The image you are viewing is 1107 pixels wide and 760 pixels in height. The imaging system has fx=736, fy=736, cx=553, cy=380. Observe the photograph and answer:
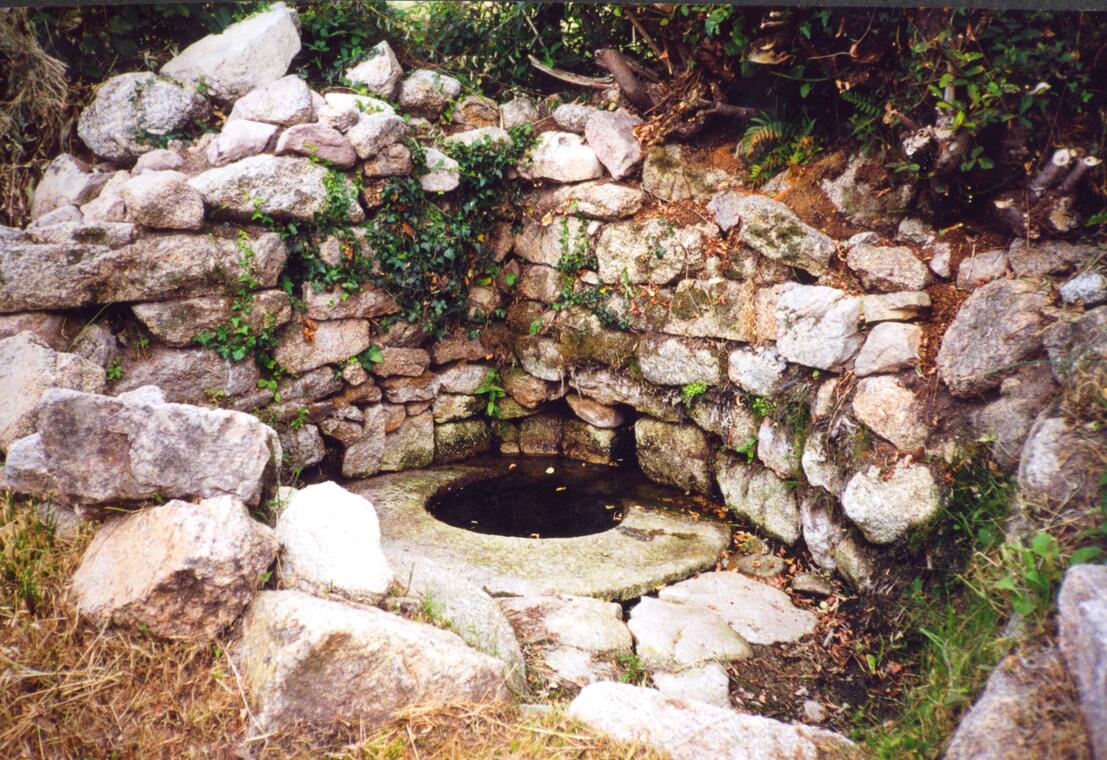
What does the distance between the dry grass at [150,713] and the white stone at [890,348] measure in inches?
92.6

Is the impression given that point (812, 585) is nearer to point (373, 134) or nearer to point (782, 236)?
point (782, 236)

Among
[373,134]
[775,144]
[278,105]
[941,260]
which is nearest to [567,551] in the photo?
[941,260]

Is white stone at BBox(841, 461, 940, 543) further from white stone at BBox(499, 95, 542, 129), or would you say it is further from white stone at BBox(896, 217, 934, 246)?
white stone at BBox(499, 95, 542, 129)

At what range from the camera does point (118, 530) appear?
9.05 ft

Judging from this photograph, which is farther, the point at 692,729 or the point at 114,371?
the point at 114,371

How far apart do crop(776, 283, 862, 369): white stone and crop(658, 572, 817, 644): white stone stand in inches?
51.1

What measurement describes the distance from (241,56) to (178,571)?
150 inches

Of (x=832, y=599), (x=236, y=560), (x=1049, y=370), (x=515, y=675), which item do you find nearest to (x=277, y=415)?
(x=236, y=560)

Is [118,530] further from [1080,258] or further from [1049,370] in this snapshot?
[1080,258]

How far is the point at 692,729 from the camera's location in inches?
97.5

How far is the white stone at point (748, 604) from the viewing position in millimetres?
3738

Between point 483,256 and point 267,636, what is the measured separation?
3560mm

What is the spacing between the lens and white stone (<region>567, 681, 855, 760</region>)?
242 centimetres

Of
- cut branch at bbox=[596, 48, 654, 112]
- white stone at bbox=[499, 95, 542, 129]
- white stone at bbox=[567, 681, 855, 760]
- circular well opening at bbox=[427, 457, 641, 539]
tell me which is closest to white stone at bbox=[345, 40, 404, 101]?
white stone at bbox=[499, 95, 542, 129]
